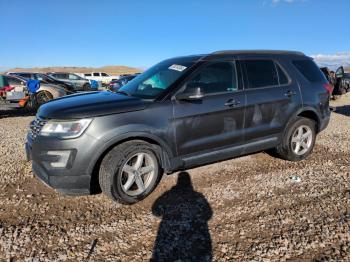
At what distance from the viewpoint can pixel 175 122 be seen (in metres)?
4.13

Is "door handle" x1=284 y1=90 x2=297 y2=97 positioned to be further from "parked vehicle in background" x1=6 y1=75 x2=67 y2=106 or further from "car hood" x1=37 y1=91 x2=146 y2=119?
"parked vehicle in background" x1=6 y1=75 x2=67 y2=106

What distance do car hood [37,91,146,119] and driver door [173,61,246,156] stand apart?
1.93 feet

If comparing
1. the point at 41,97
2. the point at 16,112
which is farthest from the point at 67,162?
the point at 41,97

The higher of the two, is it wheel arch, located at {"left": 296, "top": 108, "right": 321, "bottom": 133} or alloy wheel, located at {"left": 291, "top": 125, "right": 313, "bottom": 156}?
wheel arch, located at {"left": 296, "top": 108, "right": 321, "bottom": 133}

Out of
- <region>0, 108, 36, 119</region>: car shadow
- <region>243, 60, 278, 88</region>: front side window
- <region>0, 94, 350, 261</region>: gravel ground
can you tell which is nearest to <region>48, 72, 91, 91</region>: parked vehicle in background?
<region>0, 108, 36, 119</region>: car shadow

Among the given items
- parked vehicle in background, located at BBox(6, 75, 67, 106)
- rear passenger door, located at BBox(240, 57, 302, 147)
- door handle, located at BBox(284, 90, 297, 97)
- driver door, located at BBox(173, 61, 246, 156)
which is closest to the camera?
driver door, located at BBox(173, 61, 246, 156)

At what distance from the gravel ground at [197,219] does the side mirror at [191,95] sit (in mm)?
1280

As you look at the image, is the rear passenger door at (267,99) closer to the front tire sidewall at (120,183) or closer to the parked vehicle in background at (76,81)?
the front tire sidewall at (120,183)

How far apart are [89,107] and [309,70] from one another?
3.93m

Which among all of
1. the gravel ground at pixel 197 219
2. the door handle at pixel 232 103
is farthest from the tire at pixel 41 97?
the door handle at pixel 232 103

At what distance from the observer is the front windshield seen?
4371 millimetres

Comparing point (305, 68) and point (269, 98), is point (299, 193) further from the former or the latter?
point (305, 68)

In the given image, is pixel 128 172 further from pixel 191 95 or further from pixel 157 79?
pixel 157 79

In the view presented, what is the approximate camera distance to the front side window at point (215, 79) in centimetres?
444
